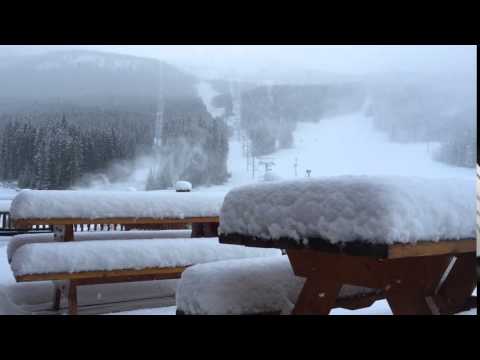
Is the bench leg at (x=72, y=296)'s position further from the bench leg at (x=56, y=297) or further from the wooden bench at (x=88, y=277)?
the bench leg at (x=56, y=297)

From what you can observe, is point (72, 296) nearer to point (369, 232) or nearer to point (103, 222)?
point (103, 222)

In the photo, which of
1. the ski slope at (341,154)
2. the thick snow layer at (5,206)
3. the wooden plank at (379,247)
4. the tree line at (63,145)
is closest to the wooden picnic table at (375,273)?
the wooden plank at (379,247)

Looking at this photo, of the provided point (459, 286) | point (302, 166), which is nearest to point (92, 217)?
point (459, 286)

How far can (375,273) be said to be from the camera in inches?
57.2

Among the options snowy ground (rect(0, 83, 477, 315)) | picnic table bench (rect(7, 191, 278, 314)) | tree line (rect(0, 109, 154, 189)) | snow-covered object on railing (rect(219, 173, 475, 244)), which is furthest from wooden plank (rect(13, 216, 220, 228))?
tree line (rect(0, 109, 154, 189))

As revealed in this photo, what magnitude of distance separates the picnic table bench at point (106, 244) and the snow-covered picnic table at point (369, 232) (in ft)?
7.51

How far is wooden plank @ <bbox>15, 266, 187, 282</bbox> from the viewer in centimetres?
346

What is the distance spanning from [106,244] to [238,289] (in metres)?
2.42

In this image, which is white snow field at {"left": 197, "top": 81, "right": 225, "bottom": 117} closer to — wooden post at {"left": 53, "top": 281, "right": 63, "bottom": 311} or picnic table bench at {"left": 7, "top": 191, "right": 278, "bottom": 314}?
picnic table bench at {"left": 7, "top": 191, "right": 278, "bottom": 314}

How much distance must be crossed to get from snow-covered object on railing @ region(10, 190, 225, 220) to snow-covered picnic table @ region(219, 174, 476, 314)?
2.34 meters

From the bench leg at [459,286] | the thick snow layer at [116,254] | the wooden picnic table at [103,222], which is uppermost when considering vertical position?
the bench leg at [459,286]

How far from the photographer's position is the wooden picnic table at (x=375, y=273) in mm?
1421

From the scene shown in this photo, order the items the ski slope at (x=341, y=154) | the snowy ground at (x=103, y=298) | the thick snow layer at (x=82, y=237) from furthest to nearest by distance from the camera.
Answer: the ski slope at (x=341, y=154) → the thick snow layer at (x=82, y=237) → the snowy ground at (x=103, y=298)
